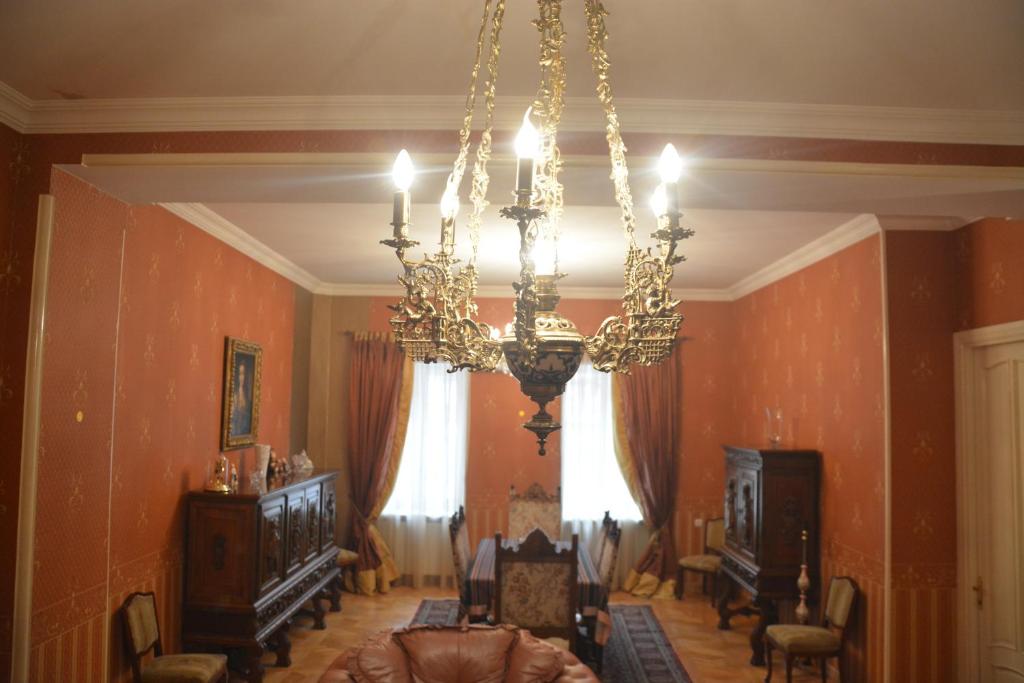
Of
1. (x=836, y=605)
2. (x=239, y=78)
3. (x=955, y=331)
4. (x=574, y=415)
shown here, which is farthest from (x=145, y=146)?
(x=574, y=415)

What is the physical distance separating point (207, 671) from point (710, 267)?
4931 millimetres

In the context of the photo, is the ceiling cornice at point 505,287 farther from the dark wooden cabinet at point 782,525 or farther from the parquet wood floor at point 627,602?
the parquet wood floor at point 627,602

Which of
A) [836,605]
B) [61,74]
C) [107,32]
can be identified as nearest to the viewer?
[107,32]

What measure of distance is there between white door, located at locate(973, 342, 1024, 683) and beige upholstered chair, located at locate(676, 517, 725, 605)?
282 centimetres

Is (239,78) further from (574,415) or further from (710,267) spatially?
(574,415)

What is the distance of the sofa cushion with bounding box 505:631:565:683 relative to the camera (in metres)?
3.62

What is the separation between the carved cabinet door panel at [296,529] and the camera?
5.56 meters

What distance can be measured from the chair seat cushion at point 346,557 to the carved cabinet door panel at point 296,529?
1286 mm

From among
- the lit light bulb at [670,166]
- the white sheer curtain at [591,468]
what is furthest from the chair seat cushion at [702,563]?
the lit light bulb at [670,166]

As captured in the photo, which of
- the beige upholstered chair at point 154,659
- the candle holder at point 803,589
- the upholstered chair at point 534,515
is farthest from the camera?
the upholstered chair at point 534,515

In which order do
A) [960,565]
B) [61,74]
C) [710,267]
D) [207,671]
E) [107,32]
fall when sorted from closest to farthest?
[107,32]
[61,74]
[207,671]
[960,565]
[710,267]

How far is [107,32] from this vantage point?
2570 mm

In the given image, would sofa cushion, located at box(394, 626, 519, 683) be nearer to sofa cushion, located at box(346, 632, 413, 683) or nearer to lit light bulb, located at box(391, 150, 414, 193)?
sofa cushion, located at box(346, 632, 413, 683)

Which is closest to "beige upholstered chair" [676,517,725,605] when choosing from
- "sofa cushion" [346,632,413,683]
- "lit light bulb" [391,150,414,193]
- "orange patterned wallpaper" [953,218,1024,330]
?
"orange patterned wallpaper" [953,218,1024,330]
